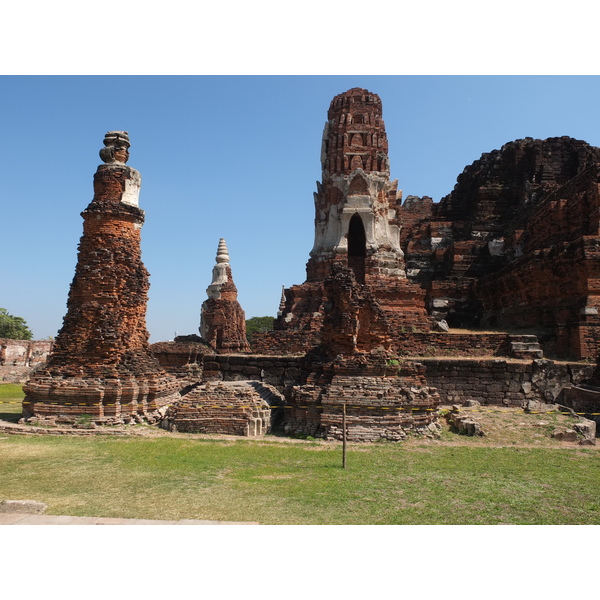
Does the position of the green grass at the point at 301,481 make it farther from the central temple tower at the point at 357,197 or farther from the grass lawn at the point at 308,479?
the central temple tower at the point at 357,197

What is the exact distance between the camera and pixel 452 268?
25.5 metres

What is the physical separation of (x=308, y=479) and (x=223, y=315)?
18.6 meters

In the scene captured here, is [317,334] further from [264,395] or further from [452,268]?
[452,268]

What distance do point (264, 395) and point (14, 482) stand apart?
7.41 m

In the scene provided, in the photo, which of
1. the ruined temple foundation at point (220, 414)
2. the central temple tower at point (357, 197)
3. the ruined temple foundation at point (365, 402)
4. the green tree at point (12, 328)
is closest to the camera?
the ruined temple foundation at point (365, 402)

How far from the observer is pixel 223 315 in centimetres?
2572

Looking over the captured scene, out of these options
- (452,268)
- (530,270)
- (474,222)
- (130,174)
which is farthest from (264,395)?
(474,222)

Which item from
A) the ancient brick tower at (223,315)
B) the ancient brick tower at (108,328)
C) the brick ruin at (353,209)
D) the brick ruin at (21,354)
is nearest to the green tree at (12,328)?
the brick ruin at (21,354)

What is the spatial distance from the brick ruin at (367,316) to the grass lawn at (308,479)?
1155mm

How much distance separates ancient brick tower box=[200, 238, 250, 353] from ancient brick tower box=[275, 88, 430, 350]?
9.49 feet

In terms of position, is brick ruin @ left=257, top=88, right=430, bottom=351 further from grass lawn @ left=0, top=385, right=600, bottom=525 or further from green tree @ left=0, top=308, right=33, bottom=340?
green tree @ left=0, top=308, right=33, bottom=340

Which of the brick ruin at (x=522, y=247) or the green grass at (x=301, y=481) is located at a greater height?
the brick ruin at (x=522, y=247)

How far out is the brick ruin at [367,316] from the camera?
11727 millimetres

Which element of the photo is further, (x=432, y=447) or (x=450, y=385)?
(x=450, y=385)
